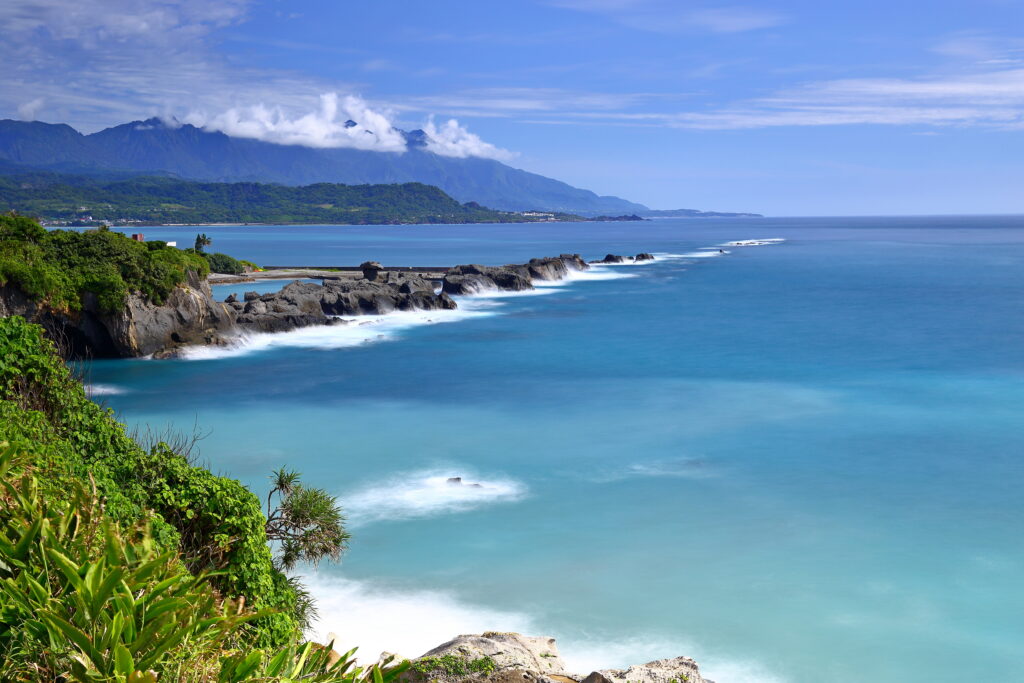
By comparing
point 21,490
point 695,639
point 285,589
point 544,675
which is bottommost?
point 695,639

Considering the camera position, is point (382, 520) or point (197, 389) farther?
point (197, 389)

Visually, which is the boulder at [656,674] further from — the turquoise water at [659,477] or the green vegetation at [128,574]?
the turquoise water at [659,477]

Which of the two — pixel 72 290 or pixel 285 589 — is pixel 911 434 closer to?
pixel 285 589

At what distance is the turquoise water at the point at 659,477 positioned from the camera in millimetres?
A: 16547

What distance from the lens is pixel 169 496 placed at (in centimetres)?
1249

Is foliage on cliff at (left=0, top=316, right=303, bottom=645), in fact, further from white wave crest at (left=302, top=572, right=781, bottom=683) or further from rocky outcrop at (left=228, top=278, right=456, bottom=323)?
rocky outcrop at (left=228, top=278, right=456, bottom=323)

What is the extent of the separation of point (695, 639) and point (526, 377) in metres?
25.7

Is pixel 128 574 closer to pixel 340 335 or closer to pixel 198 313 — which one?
pixel 198 313

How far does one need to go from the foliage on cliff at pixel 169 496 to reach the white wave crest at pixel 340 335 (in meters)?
30.3

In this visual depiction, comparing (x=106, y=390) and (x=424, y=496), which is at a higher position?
(x=106, y=390)

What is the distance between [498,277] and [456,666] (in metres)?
73.7

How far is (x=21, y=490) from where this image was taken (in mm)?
7438

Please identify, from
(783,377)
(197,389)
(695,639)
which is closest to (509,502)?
(695,639)

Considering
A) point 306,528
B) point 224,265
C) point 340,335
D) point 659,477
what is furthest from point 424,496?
point 224,265
